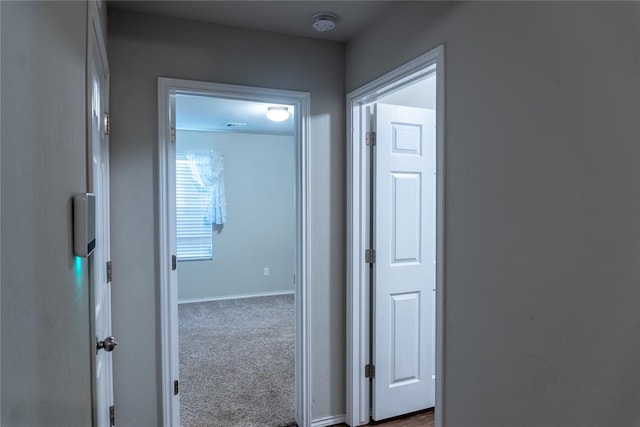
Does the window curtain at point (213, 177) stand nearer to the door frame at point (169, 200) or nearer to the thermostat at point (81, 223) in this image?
the door frame at point (169, 200)

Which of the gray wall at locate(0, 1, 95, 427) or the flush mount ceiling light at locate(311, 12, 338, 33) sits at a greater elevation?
the flush mount ceiling light at locate(311, 12, 338, 33)

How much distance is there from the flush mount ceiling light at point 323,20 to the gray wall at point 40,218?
4.54ft

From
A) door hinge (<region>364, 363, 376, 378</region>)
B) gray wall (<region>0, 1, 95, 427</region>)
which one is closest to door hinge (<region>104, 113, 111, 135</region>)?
gray wall (<region>0, 1, 95, 427</region>)

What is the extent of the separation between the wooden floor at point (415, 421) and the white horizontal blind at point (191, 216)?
3811mm

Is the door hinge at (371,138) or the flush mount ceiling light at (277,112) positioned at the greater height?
the flush mount ceiling light at (277,112)

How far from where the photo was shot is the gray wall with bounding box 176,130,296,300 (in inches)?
229

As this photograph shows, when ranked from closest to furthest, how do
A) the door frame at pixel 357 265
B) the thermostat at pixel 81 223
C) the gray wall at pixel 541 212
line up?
the thermostat at pixel 81 223, the gray wall at pixel 541 212, the door frame at pixel 357 265

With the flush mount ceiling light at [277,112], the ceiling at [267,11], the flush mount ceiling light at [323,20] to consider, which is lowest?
the flush mount ceiling light at [277,112]

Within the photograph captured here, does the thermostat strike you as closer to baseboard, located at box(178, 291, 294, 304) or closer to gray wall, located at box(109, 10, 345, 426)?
gray wall, located at box(109, 10, 345, 426)

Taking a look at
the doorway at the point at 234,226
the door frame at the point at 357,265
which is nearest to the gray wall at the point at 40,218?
the door frame at the point at 357,265

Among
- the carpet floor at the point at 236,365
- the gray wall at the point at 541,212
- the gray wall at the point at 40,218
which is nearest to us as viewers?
the gray wall at the point at 40,218

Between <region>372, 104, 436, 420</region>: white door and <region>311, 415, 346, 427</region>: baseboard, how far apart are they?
0.22 m

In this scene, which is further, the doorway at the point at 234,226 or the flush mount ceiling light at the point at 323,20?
the doorway at the point at 234,226

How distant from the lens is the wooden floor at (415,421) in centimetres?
258
